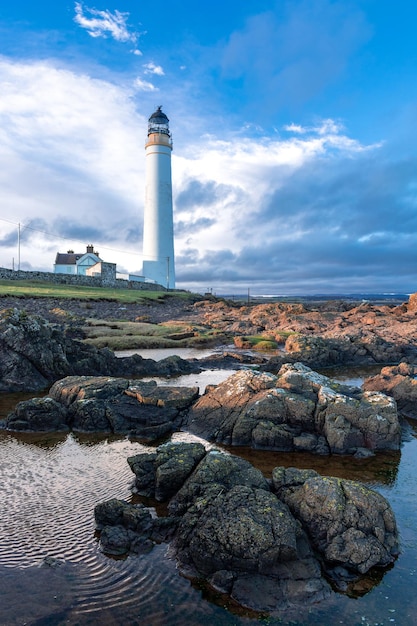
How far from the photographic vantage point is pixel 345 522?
26.9 ft

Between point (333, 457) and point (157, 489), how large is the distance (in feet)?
18.9

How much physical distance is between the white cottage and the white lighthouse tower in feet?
70.8

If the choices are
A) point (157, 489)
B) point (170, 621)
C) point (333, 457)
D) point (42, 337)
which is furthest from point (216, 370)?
point (170, 621)

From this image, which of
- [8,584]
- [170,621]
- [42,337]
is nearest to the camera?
[170,621]

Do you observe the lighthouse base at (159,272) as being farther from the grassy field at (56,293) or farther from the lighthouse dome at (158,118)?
the lighthouse dome at (158,118)

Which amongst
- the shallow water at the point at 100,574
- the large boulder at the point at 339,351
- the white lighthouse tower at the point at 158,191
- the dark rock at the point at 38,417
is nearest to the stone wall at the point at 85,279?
the white lighthouse tower at the point at 158,191

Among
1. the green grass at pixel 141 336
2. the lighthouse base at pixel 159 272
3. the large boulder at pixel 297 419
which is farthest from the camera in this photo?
the lighthouse base at pixel 159 272

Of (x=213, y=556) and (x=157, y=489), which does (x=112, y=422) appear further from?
(x=213, y=556)

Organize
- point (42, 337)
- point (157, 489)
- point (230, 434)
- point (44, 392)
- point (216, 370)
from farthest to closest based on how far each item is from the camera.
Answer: point (216, 370) → point (42, 337) → point (44, 392) → point (230, 434) → point (157, 489)

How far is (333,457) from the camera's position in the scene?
13.1 metres

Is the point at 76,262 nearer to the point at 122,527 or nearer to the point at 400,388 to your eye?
the point at 400,388

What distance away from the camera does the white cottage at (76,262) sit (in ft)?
300

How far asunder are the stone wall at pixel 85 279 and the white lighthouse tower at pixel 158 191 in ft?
29.6

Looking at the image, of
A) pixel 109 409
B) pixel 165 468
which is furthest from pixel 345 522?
pixel 109 409
